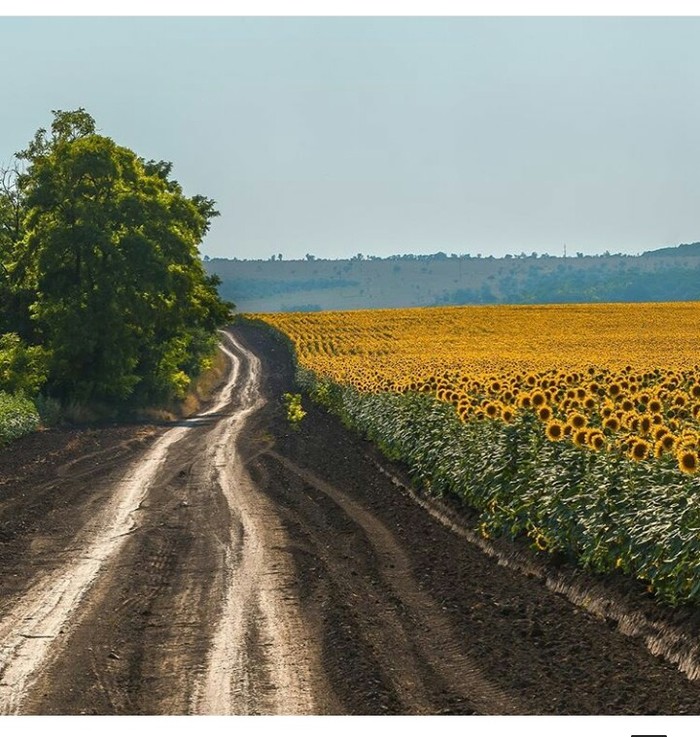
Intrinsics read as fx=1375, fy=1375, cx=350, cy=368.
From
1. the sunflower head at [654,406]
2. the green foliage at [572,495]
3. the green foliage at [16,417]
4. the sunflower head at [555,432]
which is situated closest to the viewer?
the green foliage at [572,495]

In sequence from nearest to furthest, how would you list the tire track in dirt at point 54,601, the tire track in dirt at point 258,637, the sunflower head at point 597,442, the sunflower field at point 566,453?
1. the tire track in dirt at point 258,637
2. the tire track in dirt at point 54,601
3. the sunflower field at point 566,453
4. the sunflower head at point 597,442

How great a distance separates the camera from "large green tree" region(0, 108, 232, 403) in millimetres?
42312

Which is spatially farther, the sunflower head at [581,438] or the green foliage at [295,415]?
the green foliage at [295,415]

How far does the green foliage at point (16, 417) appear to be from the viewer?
33.4 metres

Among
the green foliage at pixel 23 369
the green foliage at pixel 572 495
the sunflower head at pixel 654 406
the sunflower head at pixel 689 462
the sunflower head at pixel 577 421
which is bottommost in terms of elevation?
the green foliage at pixel 23 369

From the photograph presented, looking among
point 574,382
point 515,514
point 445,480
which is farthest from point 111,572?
point 574,382

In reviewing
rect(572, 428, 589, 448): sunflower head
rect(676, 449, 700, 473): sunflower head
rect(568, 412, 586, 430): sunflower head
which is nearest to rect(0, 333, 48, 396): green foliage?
rect(568, 412, 586, 430): sunflower head

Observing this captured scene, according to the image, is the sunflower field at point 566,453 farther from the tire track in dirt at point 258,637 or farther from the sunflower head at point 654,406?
the tire track in dirt at point 258,637

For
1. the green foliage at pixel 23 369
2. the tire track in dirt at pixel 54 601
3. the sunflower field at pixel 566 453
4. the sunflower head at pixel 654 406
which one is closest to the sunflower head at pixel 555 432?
the sunflower field at pixel 566 453

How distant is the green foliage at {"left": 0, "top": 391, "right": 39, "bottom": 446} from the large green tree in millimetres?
3316

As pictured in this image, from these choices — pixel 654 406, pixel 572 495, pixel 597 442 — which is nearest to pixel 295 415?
pixel 654 406

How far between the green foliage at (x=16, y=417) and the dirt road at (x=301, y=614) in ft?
33.2

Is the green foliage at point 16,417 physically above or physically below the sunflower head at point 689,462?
below

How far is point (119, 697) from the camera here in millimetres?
9773
